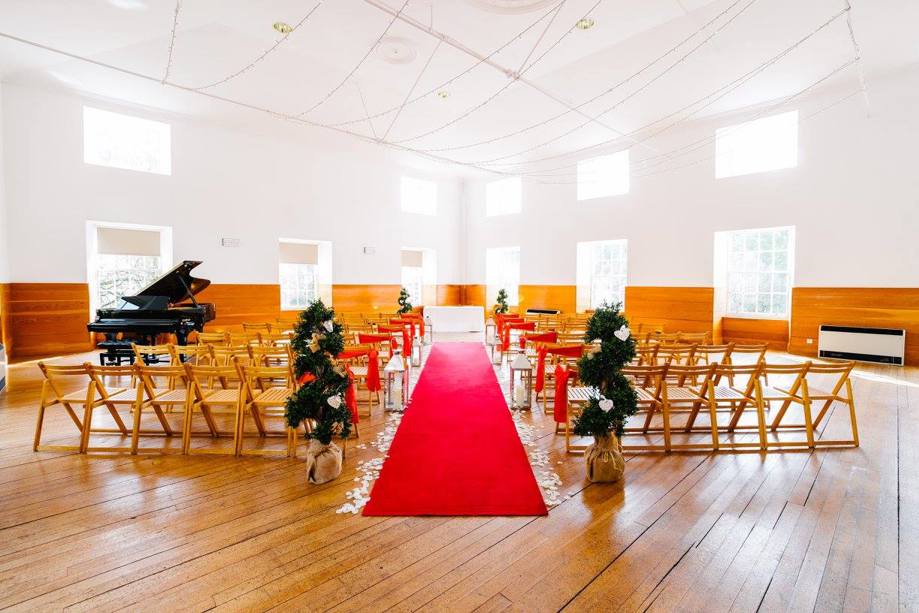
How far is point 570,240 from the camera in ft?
42.5

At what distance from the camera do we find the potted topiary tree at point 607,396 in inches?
122

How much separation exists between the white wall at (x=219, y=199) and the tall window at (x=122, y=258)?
0.33 meters

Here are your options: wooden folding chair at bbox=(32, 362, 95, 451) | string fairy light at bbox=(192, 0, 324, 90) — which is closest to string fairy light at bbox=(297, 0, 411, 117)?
string fairy light at bbox=(192, 0, 324, 90)

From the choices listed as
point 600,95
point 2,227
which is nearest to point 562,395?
point 600,95

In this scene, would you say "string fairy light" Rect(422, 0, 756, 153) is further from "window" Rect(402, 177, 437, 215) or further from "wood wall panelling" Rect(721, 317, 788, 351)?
"wood wall panelling" Rect(721, 317, 788, 351)

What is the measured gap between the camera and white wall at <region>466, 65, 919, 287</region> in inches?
307

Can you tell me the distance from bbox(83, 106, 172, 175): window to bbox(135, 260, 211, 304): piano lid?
4.19m

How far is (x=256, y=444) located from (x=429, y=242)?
11758 millimetres

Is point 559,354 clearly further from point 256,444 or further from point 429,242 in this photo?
point 429,242

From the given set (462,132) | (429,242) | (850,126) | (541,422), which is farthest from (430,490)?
(429,242)

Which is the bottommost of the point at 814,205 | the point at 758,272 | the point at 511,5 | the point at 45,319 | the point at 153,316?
the point at 45,319

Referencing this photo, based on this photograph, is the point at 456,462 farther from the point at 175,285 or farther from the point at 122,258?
the point at 122,258

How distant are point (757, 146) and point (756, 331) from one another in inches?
162

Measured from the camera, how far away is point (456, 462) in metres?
3.46
